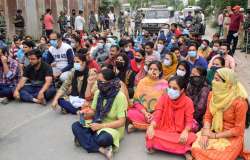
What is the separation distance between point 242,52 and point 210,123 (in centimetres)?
1019

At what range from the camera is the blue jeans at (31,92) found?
25.2 ft

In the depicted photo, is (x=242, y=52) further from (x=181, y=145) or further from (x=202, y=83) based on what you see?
(x=181, y=145)

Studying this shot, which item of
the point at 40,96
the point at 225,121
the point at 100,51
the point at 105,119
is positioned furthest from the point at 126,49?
the point at 225,121

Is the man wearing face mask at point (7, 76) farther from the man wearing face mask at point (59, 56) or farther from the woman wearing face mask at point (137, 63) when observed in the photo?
the woman wearing face mask at point (137, 63)

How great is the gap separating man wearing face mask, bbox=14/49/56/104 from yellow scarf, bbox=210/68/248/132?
12.8 ft

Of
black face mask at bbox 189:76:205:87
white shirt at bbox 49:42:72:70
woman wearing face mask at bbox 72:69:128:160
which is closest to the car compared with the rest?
white shirt at bbox 49:42:72:70

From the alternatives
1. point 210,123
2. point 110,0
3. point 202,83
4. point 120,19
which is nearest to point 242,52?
point 202,83

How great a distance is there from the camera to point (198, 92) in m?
5.78

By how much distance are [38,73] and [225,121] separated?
166 inches

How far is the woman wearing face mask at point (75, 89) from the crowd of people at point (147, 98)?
1cm

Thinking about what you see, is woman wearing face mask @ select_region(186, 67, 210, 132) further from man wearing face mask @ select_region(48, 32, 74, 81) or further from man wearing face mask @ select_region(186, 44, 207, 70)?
man wearing face mask @ select_region(48, 32, 74, 81)

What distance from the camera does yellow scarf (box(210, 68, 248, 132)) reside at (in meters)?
4.48

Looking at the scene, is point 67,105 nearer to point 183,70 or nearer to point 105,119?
point 105,119

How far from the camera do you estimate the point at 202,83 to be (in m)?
5.79
